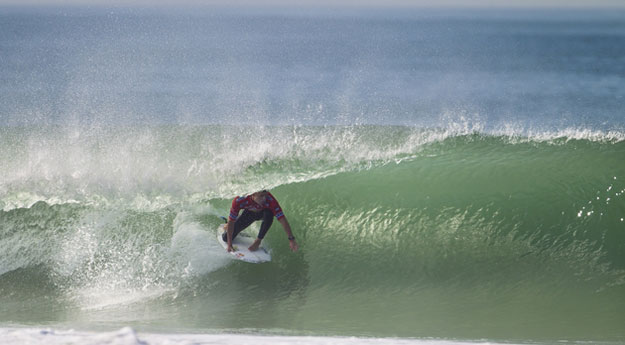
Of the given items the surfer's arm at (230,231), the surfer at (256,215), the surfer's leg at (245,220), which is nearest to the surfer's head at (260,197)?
the surfer at (256,215)

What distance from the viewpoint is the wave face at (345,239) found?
738 cm

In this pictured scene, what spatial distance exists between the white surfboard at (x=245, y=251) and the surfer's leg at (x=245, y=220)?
165 mm

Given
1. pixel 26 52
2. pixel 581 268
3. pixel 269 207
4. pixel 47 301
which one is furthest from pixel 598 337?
pixel 26 52

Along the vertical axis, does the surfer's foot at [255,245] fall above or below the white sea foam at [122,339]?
below

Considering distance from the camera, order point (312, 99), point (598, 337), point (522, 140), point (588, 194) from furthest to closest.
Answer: point (312, 99)
point (522, 140)
point (588, 194)
point (598, 337)

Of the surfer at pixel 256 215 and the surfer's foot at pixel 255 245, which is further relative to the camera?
the surfer's foot at pixel 255 245

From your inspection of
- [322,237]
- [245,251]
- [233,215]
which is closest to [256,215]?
[233,215]

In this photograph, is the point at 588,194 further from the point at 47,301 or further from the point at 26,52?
the point at 26,52

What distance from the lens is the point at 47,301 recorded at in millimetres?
7938

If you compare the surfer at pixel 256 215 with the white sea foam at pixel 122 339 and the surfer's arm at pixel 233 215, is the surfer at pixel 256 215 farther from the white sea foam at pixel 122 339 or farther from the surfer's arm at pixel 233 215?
the white sea foam at pixel 122 339

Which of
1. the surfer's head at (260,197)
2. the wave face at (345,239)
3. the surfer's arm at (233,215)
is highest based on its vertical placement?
the surfer's head at (260,197)

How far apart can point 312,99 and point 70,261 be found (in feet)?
51.4

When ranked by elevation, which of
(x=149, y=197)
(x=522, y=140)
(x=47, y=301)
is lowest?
(x=47, y=301)

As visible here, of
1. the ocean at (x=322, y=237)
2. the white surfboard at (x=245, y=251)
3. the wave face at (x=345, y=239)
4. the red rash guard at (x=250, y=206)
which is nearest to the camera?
the ocean at (x=322, y=237)
